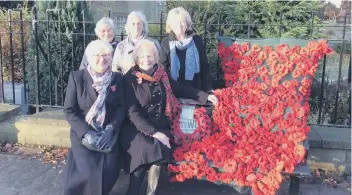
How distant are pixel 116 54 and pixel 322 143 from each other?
2429 millimetres

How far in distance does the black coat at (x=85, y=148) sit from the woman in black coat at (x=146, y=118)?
0.11 metres

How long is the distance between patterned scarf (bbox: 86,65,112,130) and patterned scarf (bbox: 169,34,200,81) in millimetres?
906

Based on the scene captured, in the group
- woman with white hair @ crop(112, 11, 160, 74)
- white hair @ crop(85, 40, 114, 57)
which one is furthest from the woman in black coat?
woman with white hair @ crop(112, 11, 160, 74)

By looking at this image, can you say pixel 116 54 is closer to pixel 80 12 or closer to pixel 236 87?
pixel 236 87

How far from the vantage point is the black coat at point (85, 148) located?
10.8 ft

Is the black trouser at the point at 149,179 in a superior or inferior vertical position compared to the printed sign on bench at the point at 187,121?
inferior

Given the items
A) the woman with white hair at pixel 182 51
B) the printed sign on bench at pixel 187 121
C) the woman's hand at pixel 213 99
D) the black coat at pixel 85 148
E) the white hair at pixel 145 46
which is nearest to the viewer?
the black coat at pixel 85 148

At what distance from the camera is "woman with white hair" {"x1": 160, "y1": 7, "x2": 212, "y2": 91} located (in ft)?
13.8

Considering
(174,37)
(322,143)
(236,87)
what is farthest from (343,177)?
(174,37)

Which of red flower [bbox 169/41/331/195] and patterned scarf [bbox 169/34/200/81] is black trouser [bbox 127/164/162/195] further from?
patterned scarf [bbox 169/34/200/81]

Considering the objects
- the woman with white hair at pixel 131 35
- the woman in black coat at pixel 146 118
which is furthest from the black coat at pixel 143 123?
the woman with white hair at pixel 131 35

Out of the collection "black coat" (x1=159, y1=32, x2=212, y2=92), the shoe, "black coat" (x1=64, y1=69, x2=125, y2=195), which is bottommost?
the shoe

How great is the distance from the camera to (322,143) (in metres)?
4.30

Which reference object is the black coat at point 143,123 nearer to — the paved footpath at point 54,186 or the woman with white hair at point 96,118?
the woman with white hair at point 96,118
